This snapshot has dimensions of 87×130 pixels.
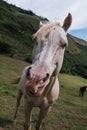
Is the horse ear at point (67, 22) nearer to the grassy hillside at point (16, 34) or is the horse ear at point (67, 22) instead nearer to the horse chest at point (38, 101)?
the horse chest at point (38, 101)

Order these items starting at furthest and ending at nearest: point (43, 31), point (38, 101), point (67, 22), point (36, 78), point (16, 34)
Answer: point (16, 34), point (38, 101), point (67, 22), point (43, 31), point (36, 78)

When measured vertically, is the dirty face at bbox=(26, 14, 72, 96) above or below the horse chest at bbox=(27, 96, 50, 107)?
above

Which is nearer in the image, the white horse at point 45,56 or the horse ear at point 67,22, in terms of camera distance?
the white horse at point 45,56

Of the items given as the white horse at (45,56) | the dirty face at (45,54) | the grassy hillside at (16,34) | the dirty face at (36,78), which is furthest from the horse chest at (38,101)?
the grassy hillside at (16,34)

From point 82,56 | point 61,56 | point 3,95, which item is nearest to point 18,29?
point 82,56

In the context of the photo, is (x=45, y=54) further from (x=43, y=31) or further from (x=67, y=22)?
(x=67, y=22)

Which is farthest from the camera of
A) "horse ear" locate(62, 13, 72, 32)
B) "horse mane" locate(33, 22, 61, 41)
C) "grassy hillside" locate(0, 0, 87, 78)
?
"grassy hillside" locate(0, 0, 87, 78)

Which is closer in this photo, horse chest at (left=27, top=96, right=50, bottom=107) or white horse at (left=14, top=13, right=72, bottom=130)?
white horse at (left=14, top=13, right=72, bottom=130)

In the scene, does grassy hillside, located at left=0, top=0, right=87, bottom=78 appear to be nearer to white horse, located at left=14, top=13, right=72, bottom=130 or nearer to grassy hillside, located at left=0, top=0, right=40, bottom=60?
grassy hillside, located at left=0, top=0, right=40, bottom=60

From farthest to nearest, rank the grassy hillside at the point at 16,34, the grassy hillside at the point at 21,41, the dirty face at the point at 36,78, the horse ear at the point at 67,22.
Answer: the grassy hillside at the point at 16,34 < the grassy hillside at the point at 21,41 < the horse ear at the point at 67,22 < the dirty face at the point at 36,78

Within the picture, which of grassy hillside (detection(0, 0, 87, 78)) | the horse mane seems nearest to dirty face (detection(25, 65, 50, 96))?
the horse mane

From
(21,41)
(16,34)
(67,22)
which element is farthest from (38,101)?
(16,34)

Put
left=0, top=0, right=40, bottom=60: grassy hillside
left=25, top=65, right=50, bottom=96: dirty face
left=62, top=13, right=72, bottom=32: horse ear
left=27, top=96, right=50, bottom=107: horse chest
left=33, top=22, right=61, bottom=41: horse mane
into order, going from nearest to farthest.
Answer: left=25, top=65, right=50, bottom=96: dirty face < left=33, top=22, right=61, bottom=41: horse mane < left=62, top=13, right=72, bottom=32: horse ear < left=27, top=96, right=50, bottom=107: horse chest < left=0, top=0, right=40, bottom=60: grassy hillside

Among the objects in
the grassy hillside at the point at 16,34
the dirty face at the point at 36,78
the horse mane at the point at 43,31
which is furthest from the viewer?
the grassy hillside at the point at 16,34
